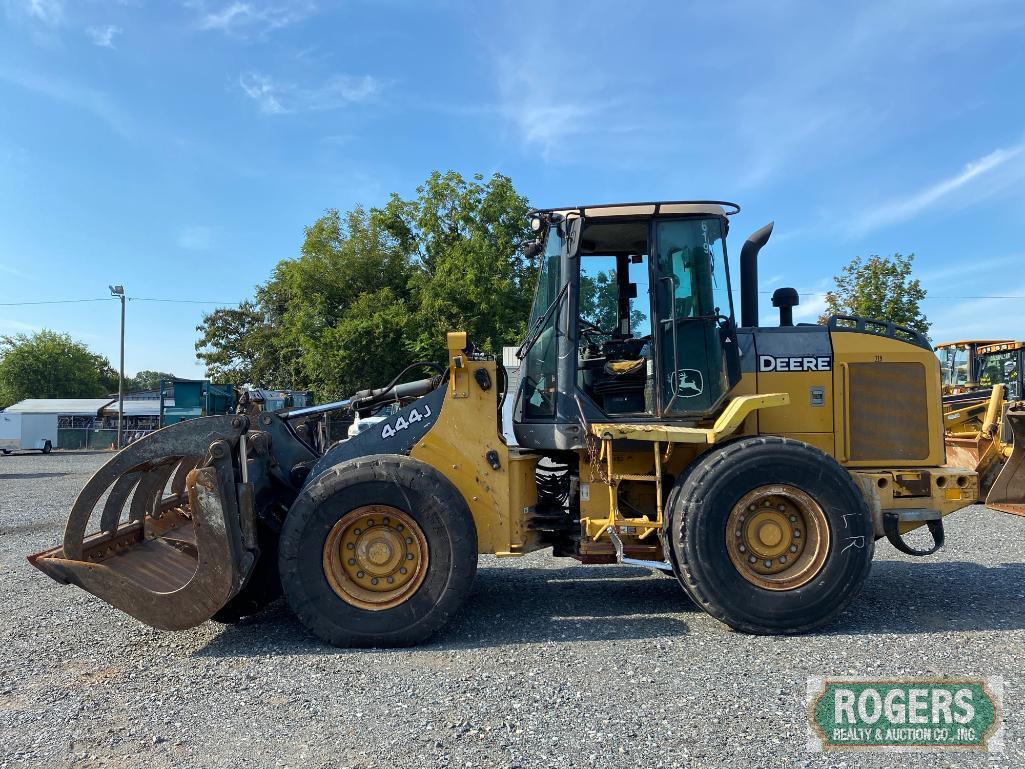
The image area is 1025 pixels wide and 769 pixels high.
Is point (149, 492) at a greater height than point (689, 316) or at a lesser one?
lesser

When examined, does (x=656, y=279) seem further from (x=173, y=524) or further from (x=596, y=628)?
(x=173, y=524)

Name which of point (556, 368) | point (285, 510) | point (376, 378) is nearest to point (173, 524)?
point (285, 510)

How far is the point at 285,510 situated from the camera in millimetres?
5266

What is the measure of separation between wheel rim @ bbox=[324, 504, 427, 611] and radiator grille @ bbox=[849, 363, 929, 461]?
333cm

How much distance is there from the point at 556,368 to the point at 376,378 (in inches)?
833

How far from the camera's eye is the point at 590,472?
5.18 metres

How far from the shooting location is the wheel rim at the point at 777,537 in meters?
4.75

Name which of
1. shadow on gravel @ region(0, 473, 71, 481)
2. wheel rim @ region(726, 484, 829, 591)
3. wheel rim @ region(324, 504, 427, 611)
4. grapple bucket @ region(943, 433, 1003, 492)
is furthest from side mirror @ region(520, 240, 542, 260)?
shadow on gravel @ region(0, 473, 71, 481)

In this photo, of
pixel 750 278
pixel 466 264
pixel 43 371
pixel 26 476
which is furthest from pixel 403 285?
pixel 43 371

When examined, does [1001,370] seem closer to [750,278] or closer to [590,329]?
[750,278]

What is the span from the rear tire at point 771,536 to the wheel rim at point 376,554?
5.77ft

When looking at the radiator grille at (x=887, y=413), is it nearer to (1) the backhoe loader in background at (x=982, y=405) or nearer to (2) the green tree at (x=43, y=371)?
(1) the backhoe loader in background at (x=982, y=405)

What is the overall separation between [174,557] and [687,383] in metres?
3.97

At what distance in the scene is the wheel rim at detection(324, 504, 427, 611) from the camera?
15.5ft
